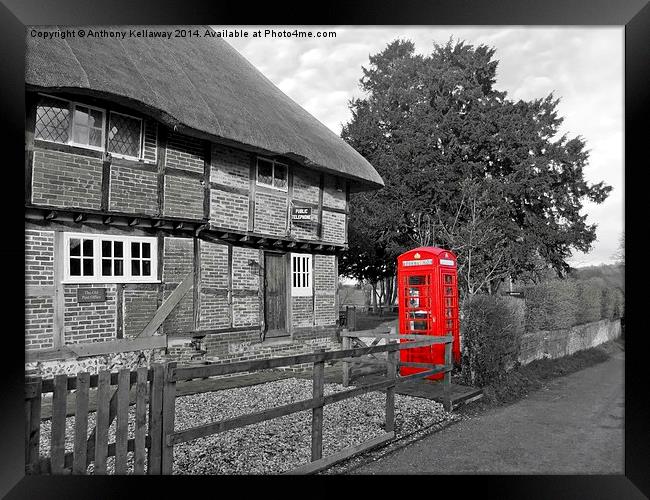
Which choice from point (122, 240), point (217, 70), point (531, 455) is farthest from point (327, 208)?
point (531, 455)

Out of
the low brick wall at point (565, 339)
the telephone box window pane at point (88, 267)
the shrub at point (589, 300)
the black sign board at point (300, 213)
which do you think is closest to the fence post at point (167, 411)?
the telephone box window pane at point (88, 267)

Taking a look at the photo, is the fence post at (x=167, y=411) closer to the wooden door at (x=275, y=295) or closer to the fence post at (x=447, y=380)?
the fence post at (x=447, y=380)

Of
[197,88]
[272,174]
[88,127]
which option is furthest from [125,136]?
[272,174]

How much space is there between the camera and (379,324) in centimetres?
1220

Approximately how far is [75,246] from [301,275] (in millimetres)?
4376

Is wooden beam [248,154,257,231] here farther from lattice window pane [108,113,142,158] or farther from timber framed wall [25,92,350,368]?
lattice window pane [108,113,142,158]

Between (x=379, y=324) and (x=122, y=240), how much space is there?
22.6 feet

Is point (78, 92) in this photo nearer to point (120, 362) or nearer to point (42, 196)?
point (42, 196)

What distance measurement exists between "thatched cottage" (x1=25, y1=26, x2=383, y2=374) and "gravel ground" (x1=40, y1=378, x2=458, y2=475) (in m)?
1.45

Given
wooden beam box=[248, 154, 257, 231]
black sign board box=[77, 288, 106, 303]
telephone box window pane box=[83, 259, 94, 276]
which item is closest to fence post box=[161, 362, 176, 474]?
black sign board box=[77, 288, 106, 303]

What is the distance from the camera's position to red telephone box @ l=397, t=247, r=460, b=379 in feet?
26.0

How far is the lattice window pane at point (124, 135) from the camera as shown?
7.24 meters

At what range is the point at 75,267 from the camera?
21.8 feet

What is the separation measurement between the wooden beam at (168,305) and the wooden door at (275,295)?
174 cm
